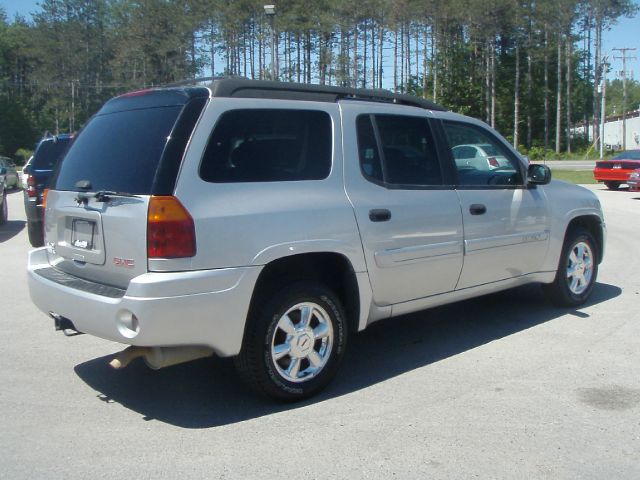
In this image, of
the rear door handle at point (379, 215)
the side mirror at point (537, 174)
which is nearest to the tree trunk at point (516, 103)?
the side mirror at point (537, 174)

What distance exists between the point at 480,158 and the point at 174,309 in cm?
344

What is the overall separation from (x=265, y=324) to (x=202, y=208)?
2.73 ft

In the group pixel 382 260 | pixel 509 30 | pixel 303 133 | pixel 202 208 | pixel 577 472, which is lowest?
pixel 577 472

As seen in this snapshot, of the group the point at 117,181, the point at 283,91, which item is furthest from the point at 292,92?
the point at 117,181

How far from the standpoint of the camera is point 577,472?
11.5 feet

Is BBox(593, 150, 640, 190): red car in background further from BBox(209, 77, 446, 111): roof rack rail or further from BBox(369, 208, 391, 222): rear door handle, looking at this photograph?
BBox(369, 208, 391, 222): rear door handle

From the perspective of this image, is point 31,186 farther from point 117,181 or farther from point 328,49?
point 328,49

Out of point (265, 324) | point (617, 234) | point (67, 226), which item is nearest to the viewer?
point (265, 324)

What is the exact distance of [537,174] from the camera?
6.11 m

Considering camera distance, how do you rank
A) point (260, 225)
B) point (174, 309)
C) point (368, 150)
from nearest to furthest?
point (174, 309)
point (260, 225)
point (368, 150)

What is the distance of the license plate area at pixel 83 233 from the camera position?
4.26 m

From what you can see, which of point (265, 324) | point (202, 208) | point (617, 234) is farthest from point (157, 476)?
point (617, 234)

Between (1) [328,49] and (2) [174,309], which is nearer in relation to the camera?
(2) [174,309]

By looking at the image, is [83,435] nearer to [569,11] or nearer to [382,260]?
[382,260]
